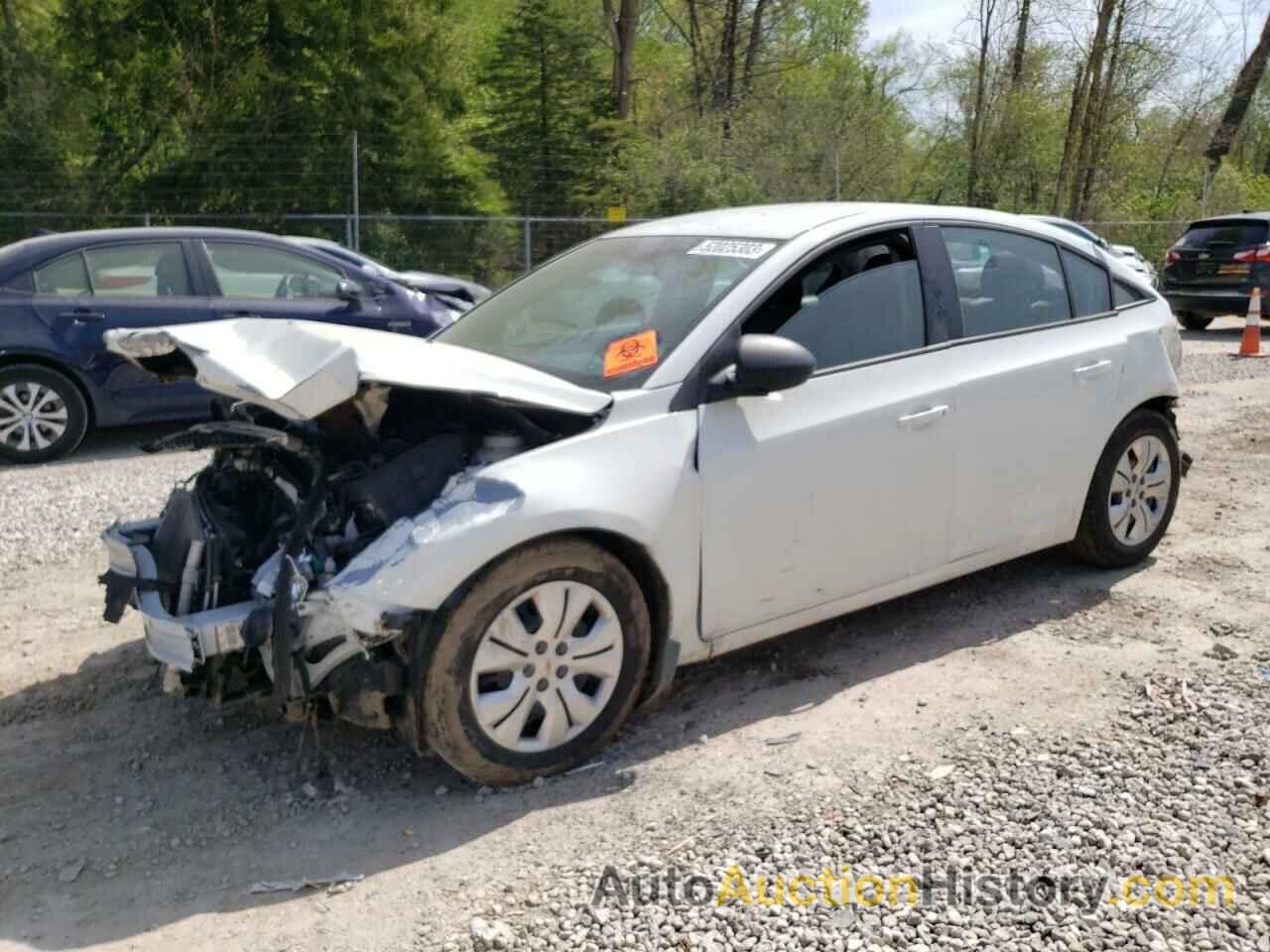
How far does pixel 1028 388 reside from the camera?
4781mm

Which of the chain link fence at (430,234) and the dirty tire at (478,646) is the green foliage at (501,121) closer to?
the chain link fence at (430,234)

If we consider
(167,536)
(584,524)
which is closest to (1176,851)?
(584,524)

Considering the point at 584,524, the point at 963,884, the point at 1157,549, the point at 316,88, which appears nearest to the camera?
the point at 963,884

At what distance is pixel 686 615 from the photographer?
3887mm

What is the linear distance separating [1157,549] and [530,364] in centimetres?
346

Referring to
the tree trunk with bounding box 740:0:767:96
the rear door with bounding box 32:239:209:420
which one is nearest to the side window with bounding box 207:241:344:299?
the rear door with bounding box 32:239:209:420

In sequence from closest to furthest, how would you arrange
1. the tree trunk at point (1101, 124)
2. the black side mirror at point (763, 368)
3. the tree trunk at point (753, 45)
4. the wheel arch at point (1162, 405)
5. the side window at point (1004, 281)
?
the black side mirror at point (763, 368), the side window at point (1004, 281), the wheel arch at point (1162, 405), the tree trunk at point (1101, 124), the tree trunk at point (753, 45)

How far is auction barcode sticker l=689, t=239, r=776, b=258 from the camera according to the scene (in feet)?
14.1

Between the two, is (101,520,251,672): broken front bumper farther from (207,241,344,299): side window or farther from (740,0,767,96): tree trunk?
(740,0,767,96): tree trunk

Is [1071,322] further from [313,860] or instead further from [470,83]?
[470,83]

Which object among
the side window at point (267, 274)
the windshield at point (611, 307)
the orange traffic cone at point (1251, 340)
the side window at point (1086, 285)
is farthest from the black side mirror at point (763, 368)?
the orange traffic cone at point (1251, 340)

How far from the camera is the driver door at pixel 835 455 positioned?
3.95 meters

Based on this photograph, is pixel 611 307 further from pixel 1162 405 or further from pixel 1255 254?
pixel 1255 254

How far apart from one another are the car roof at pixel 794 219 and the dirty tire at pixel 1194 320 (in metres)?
13.7
